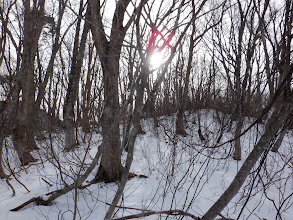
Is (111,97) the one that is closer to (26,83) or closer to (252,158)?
(252,158)

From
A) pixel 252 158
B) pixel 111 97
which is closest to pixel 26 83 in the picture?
pixel 111 97

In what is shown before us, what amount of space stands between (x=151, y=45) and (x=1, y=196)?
10.7 feet

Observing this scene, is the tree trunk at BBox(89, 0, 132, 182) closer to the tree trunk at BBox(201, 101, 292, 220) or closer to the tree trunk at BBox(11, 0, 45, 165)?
the tree trunk at BBox(11, 0, 45, 165)

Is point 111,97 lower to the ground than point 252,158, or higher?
higher

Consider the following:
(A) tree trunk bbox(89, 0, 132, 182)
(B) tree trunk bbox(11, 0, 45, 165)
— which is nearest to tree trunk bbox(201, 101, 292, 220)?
(A) tree trunk bbox(89, 0, 132, 182)

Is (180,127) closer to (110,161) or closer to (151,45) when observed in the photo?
(110,161)

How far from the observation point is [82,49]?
6172 millimetres

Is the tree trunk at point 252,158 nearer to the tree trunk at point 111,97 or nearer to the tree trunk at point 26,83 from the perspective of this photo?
the tree trunk at point 111,97

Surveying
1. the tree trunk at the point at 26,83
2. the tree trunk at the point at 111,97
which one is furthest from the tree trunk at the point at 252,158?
the tree trunk at the point at 26,83

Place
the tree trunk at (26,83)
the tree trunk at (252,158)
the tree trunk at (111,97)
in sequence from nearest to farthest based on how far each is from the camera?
1. the tree trunk at (252,158)
2. the tree trunk at (111,97)
3. the tree trunk at (26,83)

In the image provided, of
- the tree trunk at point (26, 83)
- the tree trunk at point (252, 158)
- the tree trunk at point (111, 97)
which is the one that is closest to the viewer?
the tree trunk at point (252, 158)

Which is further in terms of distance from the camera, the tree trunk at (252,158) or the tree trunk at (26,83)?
the tree trunk at (26,83)

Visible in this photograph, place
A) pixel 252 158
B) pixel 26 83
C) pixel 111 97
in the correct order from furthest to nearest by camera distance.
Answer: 1. pixel 26 83
2. pixel 111 97
3. pixel 252 158

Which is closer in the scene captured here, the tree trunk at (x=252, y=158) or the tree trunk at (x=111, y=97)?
the tree trunk at (x=252, y=158)
